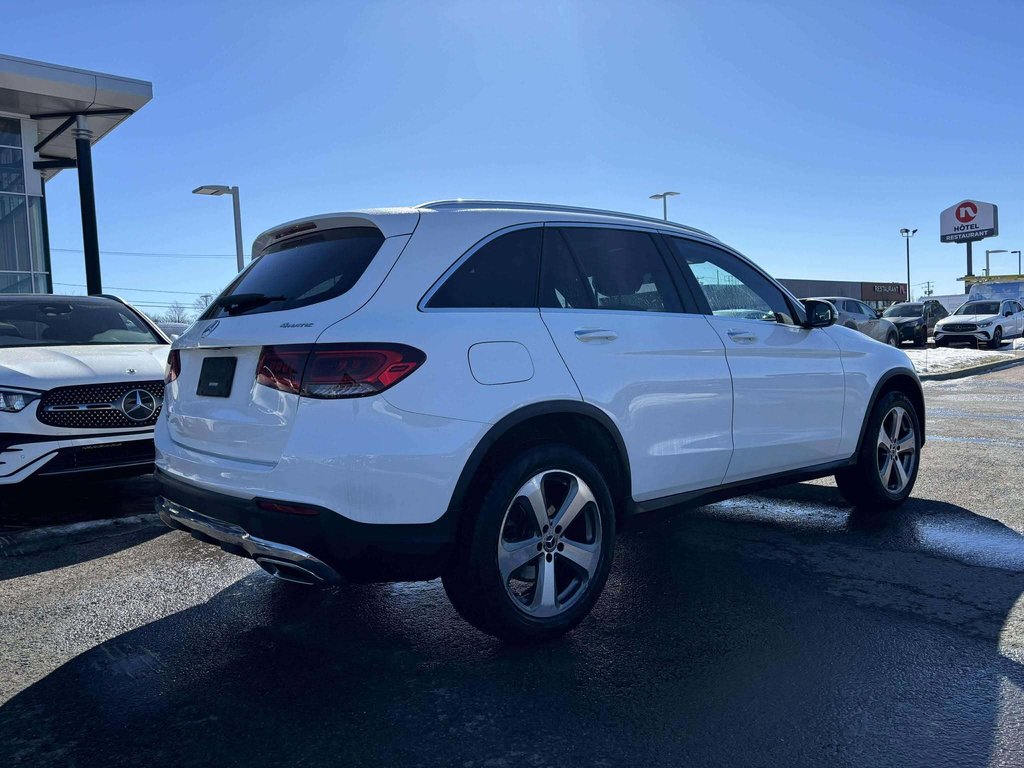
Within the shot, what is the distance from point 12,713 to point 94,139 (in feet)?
71.0

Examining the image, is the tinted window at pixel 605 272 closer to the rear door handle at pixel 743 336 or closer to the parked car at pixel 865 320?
the rear door handle at pixel 743 336

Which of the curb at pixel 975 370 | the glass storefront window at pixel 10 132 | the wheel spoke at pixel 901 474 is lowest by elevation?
the curb at pixel 975 370

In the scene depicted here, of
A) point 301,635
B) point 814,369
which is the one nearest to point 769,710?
point 301,635

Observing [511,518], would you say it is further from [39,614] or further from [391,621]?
[39,614]

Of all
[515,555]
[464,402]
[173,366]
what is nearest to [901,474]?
[515,555]

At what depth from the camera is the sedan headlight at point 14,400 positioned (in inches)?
216

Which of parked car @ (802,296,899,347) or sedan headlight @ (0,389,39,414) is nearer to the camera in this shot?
sedan headlight @ (0,389,39,414)

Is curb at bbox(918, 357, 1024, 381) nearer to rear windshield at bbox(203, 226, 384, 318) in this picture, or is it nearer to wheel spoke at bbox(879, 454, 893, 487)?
wheel spoke at bbox(879, 454, 893, 487)

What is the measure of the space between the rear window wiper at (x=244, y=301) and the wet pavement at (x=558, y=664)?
54.5 inches

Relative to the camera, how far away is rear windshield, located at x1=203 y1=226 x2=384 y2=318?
130 inches

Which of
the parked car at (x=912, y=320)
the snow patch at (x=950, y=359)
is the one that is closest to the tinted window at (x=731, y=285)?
the snow patch at (x=950, y=359)

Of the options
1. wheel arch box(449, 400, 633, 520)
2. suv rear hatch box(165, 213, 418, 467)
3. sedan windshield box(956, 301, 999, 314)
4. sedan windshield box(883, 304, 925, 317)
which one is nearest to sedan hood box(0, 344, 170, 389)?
suv rear hatch box(165, 213, 418, 467)

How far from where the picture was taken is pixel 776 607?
12.5 feet

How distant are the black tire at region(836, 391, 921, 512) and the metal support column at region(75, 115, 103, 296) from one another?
17833 millimetres
